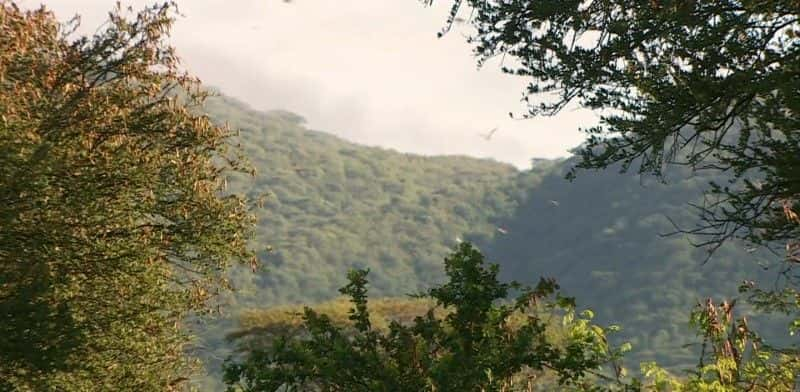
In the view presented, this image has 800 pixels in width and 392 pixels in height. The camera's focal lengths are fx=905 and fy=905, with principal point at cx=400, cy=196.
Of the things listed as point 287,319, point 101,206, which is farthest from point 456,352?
point 287,319

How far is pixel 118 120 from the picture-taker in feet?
65.9

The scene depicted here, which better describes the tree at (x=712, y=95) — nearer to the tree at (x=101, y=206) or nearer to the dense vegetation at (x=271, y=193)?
the dense vegetation at (x=271, y=193)

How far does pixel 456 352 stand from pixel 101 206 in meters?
12.3

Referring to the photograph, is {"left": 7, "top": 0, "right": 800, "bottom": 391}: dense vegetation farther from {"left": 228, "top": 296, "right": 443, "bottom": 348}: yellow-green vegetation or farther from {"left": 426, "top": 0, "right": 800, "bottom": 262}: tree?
{"left": 228, "top": 296, "right": 443, "bottom": 348}: yellow-green vegetation

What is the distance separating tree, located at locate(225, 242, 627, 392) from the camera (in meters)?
8.24

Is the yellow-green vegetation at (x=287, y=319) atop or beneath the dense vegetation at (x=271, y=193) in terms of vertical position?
beneath

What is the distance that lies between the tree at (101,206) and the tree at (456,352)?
31.6ft

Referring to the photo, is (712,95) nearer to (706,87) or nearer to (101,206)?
(706,87)

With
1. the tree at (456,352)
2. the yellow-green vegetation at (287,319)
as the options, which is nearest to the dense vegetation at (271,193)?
the tree at (456,352)

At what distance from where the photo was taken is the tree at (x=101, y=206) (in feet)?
56.8

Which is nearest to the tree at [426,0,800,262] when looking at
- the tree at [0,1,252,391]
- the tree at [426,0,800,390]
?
the tree at [426,0,800,390]

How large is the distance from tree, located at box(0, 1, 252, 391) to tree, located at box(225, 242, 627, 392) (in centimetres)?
965

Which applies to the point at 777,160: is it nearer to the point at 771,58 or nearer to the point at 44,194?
the point at 771,58

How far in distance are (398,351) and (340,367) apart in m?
0.57
